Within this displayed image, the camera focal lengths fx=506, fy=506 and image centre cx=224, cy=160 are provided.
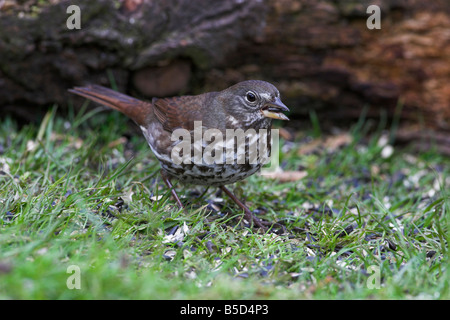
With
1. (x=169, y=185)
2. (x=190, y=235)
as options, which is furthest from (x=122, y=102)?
(x=190, y=235)

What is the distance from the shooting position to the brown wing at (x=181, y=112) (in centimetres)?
404

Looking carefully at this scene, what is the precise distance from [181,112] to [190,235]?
43.7 inches

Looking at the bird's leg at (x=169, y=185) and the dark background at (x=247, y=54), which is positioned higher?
the dark background at (x=247, y=54)

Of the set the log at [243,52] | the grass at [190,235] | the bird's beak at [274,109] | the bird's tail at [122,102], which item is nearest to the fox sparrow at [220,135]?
the bird's beak at [274,109]

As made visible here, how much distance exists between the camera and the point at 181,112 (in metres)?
4.14

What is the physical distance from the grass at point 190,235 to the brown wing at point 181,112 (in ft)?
1.71

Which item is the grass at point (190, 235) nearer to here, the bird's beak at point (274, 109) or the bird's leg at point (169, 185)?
the bird's leg at point (169, 185)

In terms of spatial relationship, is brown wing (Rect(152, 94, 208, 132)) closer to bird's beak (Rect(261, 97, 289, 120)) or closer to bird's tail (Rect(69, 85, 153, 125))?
bird's tail (Rect(69, 85, 153, 125))

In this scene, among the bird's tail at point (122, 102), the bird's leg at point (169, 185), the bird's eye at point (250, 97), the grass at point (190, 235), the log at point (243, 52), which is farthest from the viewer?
the log at point (243, 52)

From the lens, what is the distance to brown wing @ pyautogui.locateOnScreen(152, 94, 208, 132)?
4035 millimetres

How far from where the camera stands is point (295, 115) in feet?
21.0

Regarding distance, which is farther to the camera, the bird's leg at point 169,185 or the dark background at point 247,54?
the dark background at point 247,54

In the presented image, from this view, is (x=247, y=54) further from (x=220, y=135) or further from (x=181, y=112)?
(x=220, y=135)
